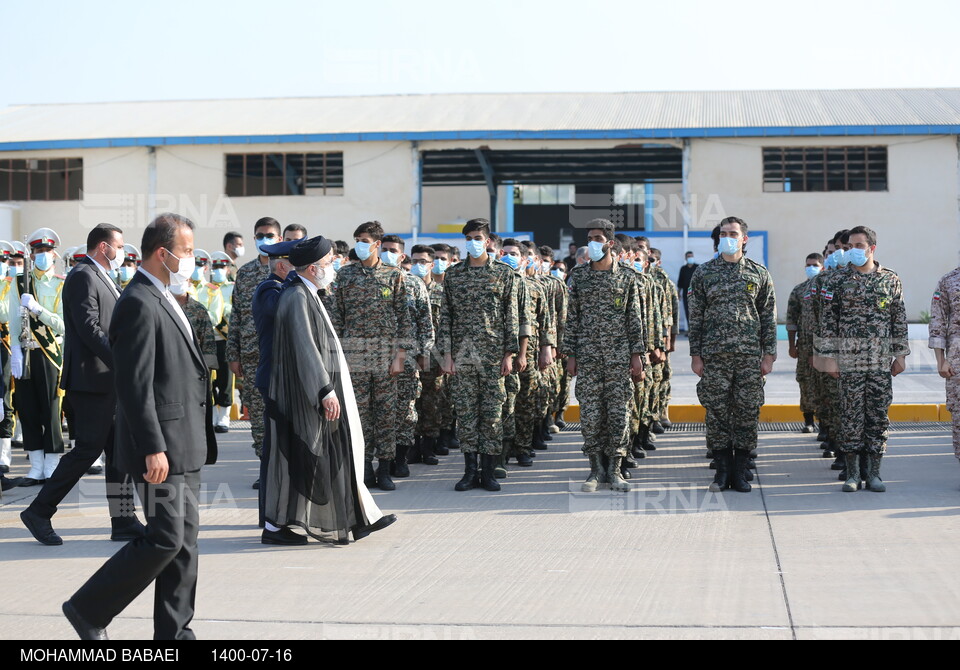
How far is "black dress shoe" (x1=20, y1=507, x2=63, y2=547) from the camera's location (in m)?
6.54

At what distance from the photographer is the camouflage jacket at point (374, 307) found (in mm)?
8383

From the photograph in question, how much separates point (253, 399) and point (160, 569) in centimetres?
431

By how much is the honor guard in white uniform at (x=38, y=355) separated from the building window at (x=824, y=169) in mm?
20136

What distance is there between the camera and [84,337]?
254 inches

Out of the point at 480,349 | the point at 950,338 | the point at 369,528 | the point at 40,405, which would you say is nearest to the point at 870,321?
the point at 950,338

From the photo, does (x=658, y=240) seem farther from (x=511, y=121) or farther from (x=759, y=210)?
(x=511, y=121)

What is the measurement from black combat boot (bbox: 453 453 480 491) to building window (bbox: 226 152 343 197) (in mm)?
19541

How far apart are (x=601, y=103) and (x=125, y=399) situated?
26.7 meters

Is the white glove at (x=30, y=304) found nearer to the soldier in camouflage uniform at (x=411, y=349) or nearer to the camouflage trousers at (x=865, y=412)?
the soldier in camouflage uniform at (x=411, y=349)

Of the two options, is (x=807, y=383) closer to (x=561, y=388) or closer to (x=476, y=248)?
(x=561, y=388)

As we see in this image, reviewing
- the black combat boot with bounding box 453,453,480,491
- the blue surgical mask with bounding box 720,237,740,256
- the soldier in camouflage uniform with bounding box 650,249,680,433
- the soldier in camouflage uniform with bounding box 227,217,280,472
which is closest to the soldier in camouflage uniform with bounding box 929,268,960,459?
the blue surgical mask with bounding box 720,237,740,256

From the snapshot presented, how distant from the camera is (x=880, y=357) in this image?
314 inches

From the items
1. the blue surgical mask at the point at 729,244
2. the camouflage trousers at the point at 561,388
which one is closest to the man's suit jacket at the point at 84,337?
the blue surgical mask at the point at 729,244
